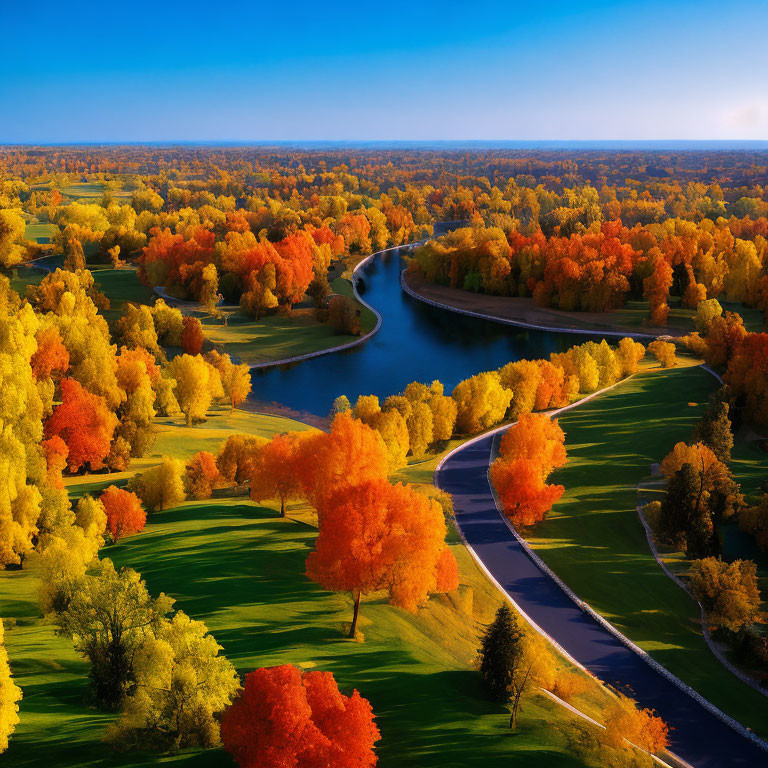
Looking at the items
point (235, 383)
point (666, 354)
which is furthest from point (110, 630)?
point (666, 354)

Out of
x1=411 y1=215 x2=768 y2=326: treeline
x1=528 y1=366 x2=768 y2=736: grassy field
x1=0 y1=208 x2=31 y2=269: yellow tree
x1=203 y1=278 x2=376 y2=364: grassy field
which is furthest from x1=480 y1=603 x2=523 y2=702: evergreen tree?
x1=0 y1=208 x2=31 y2=269: yellow tree

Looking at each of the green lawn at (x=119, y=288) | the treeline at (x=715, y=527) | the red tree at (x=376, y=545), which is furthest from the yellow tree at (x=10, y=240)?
the treeline at (x=715, y=527)

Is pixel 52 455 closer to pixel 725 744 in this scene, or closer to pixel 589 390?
pixel 725 744

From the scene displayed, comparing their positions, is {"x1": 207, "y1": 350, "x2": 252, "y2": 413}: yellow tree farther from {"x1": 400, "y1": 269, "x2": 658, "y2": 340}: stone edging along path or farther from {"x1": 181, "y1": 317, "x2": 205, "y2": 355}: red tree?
{"x1": 400, "y1": 269, "x2": 658, "y2": 340}: stone edging along path

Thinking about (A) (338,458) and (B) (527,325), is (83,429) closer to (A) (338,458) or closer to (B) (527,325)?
(A) (338,458)

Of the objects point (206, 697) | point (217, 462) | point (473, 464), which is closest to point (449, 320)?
point (473, 464)

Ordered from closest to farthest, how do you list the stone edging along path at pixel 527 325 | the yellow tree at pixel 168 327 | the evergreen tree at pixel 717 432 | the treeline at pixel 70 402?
the treeline at pixel 70 402
the evergreen tree at pixel 717 432
the yellow tree at pixel 168 327
the stone edging along path at pixel 527 325

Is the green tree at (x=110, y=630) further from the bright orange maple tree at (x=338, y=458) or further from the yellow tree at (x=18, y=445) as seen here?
the bright orange maple tree at (x=338, y=458)
